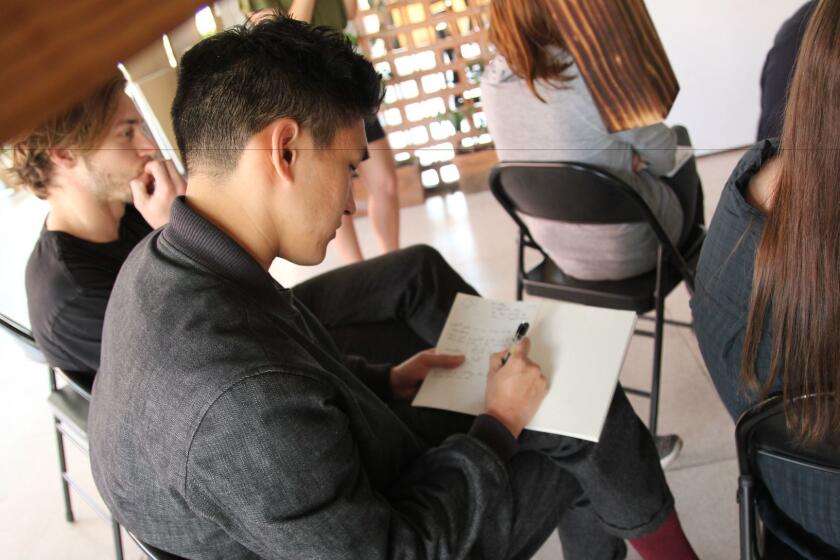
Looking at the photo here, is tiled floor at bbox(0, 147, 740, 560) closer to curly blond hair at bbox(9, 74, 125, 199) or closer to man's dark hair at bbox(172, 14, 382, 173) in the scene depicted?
curly blond hair at bbox(9, 74, 125, 199)

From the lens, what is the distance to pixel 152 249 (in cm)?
75

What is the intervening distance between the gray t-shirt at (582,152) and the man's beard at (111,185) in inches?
20.5

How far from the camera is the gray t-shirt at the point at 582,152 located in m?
1.09

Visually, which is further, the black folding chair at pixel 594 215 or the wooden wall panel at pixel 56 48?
the black folding chair at pixel 594 215

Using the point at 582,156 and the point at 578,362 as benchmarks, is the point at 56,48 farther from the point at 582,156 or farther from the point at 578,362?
the point at 582,156

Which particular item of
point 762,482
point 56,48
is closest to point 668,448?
point 762,482

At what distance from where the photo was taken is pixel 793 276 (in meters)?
0.63

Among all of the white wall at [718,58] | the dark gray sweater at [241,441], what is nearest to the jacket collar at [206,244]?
the dark gray sweater at [241,441]

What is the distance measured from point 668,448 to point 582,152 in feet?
2.28

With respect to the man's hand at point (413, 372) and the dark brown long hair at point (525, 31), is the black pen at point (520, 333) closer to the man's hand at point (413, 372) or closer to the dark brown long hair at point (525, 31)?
the man's hand at point (413, 372)

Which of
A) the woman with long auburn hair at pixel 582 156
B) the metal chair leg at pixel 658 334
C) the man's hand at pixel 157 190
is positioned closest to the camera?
the woman with long auburn hair at pixel 582 156

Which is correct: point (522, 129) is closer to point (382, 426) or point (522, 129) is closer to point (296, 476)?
point (382, 426)

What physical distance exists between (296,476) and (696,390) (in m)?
1.27

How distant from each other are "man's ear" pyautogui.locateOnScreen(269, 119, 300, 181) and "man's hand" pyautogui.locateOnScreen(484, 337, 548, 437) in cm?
41
